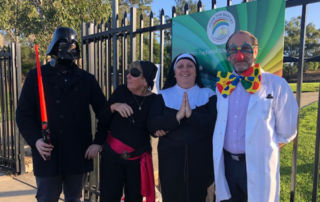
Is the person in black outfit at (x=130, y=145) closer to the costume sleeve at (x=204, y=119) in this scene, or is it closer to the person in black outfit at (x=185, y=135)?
the person in black outfit at (x=185, y=135)

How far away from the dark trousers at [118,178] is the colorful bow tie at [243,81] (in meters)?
1.10

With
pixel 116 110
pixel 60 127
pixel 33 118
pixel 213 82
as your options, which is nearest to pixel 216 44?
pixel 213 82

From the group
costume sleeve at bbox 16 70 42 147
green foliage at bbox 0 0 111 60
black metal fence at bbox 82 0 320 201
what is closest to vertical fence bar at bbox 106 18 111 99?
black metal fence at bbox 82 0 320 201

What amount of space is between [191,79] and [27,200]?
3.31 metres

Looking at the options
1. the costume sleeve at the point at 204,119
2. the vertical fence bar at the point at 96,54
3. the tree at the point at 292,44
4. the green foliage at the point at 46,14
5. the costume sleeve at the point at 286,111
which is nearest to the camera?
the costume sleeve at the point at 286,111

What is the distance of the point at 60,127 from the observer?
7.95 ft

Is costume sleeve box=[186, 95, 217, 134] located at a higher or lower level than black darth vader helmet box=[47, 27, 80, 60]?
lower

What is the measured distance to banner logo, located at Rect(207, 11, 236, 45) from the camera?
2447 millimetres

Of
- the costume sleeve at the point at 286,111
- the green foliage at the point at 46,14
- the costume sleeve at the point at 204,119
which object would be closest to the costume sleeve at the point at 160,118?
the costume sleeve at the point at 204,119

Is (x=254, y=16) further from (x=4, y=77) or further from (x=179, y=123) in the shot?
(x=4, y=77)

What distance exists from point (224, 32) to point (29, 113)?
6.30 feet

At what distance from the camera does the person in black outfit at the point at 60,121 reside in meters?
2.38

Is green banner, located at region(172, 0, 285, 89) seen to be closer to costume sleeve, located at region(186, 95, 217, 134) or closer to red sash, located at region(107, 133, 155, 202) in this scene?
costume sleeve, located at region(186, 95, 217, 134)

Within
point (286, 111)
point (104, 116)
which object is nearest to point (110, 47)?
point (104, 116)
